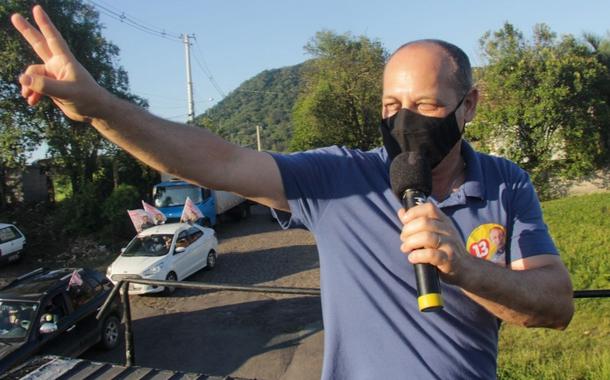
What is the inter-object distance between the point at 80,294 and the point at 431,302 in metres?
9.43

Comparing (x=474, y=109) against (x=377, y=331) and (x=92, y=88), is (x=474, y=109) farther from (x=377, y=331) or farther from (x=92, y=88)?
(x=92, y=88)

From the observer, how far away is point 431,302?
1251 mm

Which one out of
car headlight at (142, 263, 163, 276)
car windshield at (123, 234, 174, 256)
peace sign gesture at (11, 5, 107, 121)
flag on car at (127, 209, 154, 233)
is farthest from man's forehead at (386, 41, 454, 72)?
flag on car at (127, 209, 154, 233)

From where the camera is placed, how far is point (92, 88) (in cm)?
159

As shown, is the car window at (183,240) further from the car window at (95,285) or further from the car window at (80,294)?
the car window at (80,294)

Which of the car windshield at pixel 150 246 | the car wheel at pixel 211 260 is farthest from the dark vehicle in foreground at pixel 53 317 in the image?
the car wheel at pixel 211 260

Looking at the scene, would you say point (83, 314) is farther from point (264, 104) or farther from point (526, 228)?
point (264, 104)

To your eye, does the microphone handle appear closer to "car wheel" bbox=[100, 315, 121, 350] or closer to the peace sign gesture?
the peace sign gesture

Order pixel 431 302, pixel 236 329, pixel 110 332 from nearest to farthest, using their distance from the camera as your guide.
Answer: pixel 431 302 < pixel 110 332 < pixel 236 329

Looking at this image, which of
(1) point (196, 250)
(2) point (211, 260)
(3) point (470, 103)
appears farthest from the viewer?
(2) point (211, 260)

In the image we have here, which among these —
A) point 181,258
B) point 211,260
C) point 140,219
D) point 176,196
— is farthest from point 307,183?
point 176,196

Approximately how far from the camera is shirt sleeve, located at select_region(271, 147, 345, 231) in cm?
185

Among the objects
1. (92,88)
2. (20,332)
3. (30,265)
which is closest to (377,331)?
(92,88)

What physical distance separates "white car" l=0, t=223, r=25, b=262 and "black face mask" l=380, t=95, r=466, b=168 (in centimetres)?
1855
